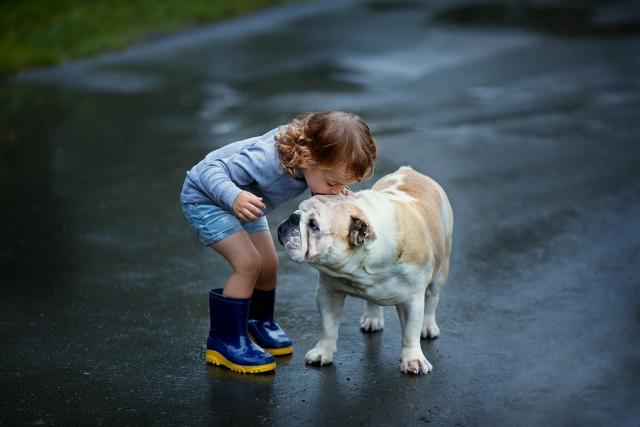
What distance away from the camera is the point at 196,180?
4.69m

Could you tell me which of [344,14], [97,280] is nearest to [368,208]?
[97,280]

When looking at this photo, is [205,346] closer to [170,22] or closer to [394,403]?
[394,403]

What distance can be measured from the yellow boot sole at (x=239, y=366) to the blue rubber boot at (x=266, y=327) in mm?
236

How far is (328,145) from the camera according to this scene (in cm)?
439

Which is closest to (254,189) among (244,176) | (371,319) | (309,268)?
(244,176)

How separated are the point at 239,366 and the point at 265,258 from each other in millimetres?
593

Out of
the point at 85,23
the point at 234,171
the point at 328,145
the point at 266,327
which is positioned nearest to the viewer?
the point at 328,145

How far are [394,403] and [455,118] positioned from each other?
6.29 m

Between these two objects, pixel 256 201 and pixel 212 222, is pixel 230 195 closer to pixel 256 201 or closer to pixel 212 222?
pixel 256 201

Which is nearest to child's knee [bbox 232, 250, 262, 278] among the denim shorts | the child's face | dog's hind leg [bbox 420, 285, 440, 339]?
the denim shorts

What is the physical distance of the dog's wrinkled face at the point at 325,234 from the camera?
14.0 ft

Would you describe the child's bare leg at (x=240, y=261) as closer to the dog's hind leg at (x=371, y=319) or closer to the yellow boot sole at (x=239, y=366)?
the yellow boot sole at (x=239, y=366)

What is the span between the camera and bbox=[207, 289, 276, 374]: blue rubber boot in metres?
4.74

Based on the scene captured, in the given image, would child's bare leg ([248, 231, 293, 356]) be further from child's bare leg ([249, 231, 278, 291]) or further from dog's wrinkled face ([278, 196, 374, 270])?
dog's wrinkled face ([278, 196, 374, 270])
